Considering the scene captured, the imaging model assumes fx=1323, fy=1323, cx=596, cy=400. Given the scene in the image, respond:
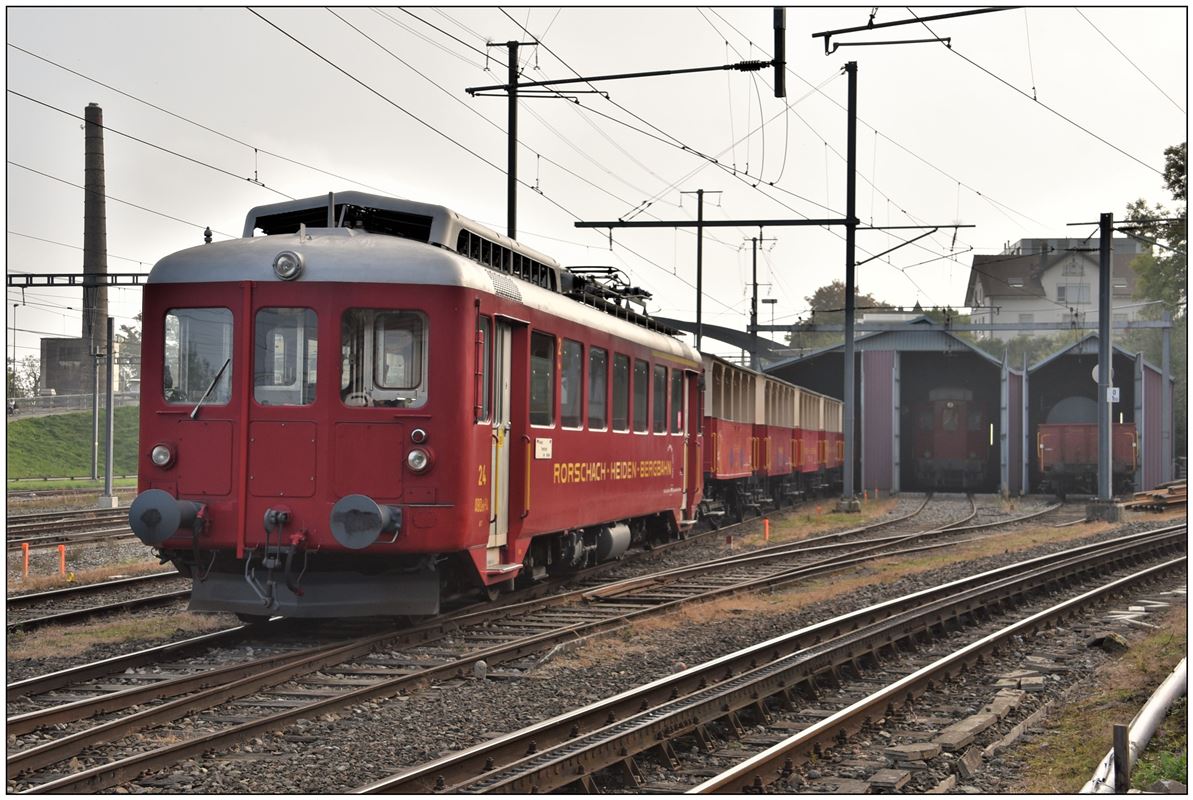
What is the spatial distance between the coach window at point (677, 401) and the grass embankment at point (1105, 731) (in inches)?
291

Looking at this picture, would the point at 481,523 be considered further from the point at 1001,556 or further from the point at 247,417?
the point at 1001,556

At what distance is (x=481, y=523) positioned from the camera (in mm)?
10633

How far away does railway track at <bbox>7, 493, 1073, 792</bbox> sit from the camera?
22.3 ft

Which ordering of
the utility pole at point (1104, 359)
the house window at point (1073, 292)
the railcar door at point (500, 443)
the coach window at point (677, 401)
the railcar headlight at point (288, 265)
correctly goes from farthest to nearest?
the house window at point (1073, 292) < the utility pole at point (1104, 359) < the coach window at point (677, 401) < the railcar door at point (500, 443) < the railcar headlight at point (288, 265)

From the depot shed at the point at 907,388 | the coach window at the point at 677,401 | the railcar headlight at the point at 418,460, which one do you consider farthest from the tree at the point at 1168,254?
the railcar headlight at the point at 418,460

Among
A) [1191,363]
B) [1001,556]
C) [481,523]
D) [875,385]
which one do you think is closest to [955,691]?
[1191,363]

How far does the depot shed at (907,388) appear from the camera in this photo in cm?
4038

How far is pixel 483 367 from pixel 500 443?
33.0 inches

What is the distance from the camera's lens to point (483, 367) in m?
10.7

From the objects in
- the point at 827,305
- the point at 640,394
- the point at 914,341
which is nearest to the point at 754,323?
the point at 914,341

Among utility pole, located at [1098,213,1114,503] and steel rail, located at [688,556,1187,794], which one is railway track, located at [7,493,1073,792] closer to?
steel rail, located at [688,556,1187,794]

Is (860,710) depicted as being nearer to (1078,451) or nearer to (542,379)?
(542,379)

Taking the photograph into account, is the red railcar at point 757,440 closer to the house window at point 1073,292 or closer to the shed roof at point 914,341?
the shed roof at point 914,341

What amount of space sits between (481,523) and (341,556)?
3.74 ft
